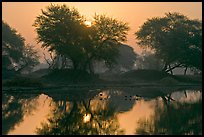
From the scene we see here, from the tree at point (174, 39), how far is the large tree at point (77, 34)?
18.1m

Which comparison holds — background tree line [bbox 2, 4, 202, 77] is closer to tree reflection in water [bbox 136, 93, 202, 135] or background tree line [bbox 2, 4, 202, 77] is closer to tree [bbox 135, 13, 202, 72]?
tree [bbox 135, 13, 202, 72]

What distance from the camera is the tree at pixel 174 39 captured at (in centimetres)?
9119

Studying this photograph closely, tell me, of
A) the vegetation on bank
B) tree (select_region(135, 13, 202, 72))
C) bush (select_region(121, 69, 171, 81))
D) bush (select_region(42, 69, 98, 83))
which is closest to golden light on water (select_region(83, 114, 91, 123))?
the vegetation on bank

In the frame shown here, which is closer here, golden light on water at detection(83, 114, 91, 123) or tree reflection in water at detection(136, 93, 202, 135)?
tree reflection in water at detection(136, 93, 202, 135)

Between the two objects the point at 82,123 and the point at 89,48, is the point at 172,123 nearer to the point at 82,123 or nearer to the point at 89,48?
the point at 82,123

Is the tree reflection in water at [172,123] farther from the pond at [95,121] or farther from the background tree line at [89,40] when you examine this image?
the background tree line at [89,40]

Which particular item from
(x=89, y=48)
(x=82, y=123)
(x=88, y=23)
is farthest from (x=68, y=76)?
(x=82, y=123)

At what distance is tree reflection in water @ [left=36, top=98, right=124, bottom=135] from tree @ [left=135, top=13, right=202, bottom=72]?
6197cm

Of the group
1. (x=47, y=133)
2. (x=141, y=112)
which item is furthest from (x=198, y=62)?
(x=47, y=133)

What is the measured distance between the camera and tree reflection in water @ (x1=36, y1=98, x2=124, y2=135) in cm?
2197

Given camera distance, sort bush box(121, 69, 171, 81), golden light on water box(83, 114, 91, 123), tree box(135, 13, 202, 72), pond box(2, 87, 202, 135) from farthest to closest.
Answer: tree box(135, 13, 202, 72) → bush box(121, 69, 171, 81) → golden light on water box(83, 114, 91, 123) → pond box(2, 87, 202, 135)

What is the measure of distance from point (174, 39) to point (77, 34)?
98.5ft

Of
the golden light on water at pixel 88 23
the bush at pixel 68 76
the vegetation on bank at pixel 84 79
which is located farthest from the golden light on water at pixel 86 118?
the golden light on water at pixel 88 23

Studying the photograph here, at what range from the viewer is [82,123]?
2522cm
